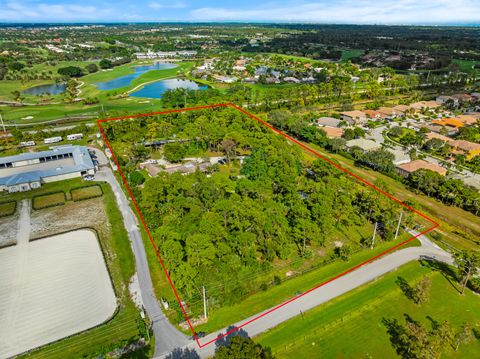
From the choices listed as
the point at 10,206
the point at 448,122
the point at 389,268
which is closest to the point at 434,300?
the point at 389,268

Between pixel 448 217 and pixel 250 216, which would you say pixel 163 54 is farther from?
pixel 448 217

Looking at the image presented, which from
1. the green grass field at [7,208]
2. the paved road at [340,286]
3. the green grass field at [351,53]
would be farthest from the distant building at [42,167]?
the green grass field at [351,53]

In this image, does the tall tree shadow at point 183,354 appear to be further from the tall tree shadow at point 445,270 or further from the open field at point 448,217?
the open field at point 448,217

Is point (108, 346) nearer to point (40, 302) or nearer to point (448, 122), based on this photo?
point (40, 302)

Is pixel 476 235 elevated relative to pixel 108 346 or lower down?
lower down

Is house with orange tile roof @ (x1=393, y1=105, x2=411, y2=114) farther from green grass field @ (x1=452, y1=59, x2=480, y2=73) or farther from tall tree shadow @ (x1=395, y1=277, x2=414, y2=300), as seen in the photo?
green grass field @ (x1=452, y1=59, x2=480, y2=73)
